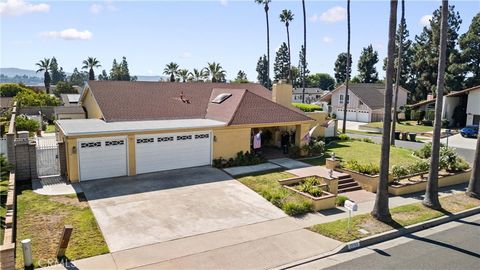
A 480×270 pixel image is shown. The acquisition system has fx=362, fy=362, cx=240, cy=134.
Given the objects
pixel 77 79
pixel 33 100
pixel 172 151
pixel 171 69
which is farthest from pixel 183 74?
pixel 77 79

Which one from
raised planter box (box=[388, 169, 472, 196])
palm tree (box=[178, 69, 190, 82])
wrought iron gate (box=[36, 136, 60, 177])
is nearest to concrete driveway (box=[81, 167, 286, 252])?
wrought iron gate (box=[36, 136, 60, 177])

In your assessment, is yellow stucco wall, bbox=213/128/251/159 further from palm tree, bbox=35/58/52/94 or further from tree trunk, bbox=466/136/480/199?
palm tree, bbox=35/58/52/94

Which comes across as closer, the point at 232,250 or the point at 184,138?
the point at 232,250

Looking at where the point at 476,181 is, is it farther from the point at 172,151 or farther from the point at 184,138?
the point at 172,151

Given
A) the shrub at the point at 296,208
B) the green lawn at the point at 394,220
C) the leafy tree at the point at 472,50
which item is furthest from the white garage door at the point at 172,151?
the leafy tree at the point at 472,50

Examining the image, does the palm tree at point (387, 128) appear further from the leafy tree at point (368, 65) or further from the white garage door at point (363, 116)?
the leafy tree at point (368, 65)

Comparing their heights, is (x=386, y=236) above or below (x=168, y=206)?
below

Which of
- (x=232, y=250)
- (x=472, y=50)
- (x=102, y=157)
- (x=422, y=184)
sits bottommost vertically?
(x=232, y=250)

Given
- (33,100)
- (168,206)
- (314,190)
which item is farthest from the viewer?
(33,100)
